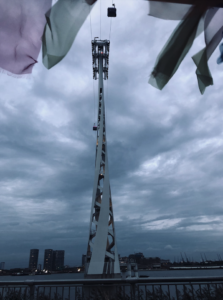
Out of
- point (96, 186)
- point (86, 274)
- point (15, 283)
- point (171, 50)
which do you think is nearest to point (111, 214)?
point (96, 186)

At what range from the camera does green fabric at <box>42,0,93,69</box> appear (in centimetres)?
219

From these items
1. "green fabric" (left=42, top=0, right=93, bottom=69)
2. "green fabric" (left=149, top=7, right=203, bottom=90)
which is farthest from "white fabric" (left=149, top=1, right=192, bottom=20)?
"green fabric" (left=42, top=0, right=93, bottom=69)

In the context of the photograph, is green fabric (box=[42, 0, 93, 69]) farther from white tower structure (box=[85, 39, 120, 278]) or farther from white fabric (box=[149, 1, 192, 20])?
white tower structure (box=[85, 39, 120, 278])

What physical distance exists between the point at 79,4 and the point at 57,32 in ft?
1.07

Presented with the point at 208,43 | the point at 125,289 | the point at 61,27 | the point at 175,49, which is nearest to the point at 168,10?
the point at 175,49

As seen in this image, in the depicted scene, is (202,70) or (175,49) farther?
(202,70)

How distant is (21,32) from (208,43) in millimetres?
1880

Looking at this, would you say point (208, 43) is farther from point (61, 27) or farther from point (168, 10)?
Result: point (61, 27)

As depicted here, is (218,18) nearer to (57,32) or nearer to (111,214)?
(57,32)

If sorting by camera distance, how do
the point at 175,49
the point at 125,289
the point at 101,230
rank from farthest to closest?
the point at 101,230, the point at 125,289, the point at 175,49

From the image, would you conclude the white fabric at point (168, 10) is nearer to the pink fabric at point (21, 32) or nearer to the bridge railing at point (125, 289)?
the pink fabric at point (21, 32)

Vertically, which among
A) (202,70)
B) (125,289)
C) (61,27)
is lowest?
(125,289)

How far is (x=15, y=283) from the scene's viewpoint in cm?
445

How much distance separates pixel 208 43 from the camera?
245 centimetres
